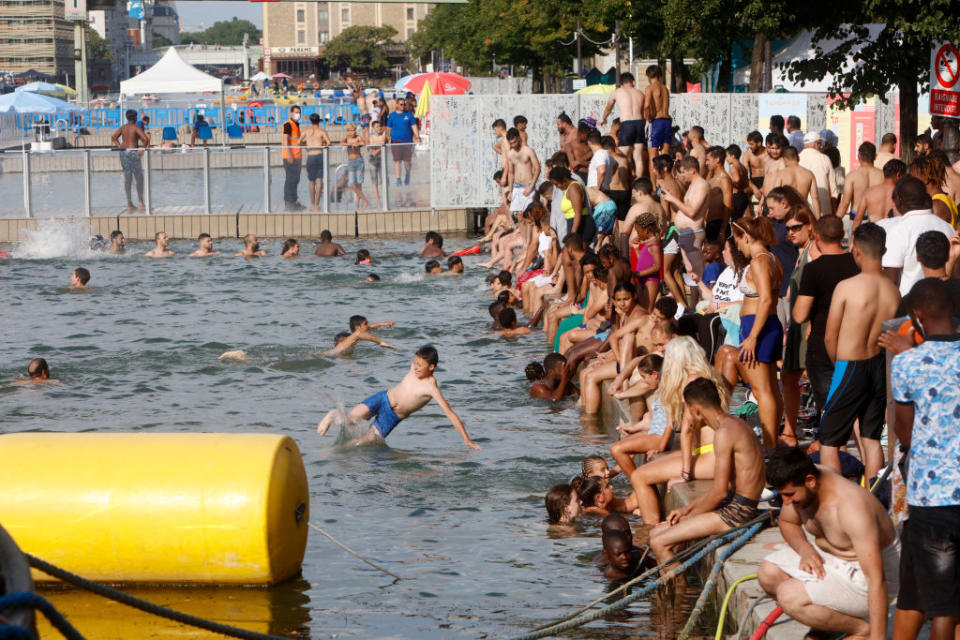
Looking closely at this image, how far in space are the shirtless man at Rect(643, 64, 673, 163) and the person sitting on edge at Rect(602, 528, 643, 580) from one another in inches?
453

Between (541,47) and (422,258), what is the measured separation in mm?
25498

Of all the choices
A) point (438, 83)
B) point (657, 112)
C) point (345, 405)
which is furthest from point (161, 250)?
point (438, 83)

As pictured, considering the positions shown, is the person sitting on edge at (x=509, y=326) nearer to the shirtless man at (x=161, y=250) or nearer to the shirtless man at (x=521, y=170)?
the shirtless man at (x=521, y=170)

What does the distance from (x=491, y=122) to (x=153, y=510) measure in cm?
1954

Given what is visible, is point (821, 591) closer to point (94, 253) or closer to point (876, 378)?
point (876, 378)

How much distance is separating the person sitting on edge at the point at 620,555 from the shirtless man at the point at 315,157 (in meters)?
19.7

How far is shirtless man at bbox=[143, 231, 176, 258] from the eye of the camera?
81.8ft

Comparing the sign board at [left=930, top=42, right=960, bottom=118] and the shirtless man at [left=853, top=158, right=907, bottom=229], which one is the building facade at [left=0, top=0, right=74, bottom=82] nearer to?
the sign board at [left=930, top=42, right=960, bottom=118]

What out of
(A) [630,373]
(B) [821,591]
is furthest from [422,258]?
(B) [821,591]

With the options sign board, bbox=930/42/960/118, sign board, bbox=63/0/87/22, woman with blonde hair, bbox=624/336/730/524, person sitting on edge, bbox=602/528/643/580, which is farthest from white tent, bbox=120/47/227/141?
sign board, bbox=63/0/87/22

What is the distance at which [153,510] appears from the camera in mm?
8180

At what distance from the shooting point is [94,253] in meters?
26.5

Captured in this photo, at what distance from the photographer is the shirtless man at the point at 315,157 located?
90.1 feet

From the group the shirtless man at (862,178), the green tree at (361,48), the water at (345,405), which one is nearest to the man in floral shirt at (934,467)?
the water at (345,405)
